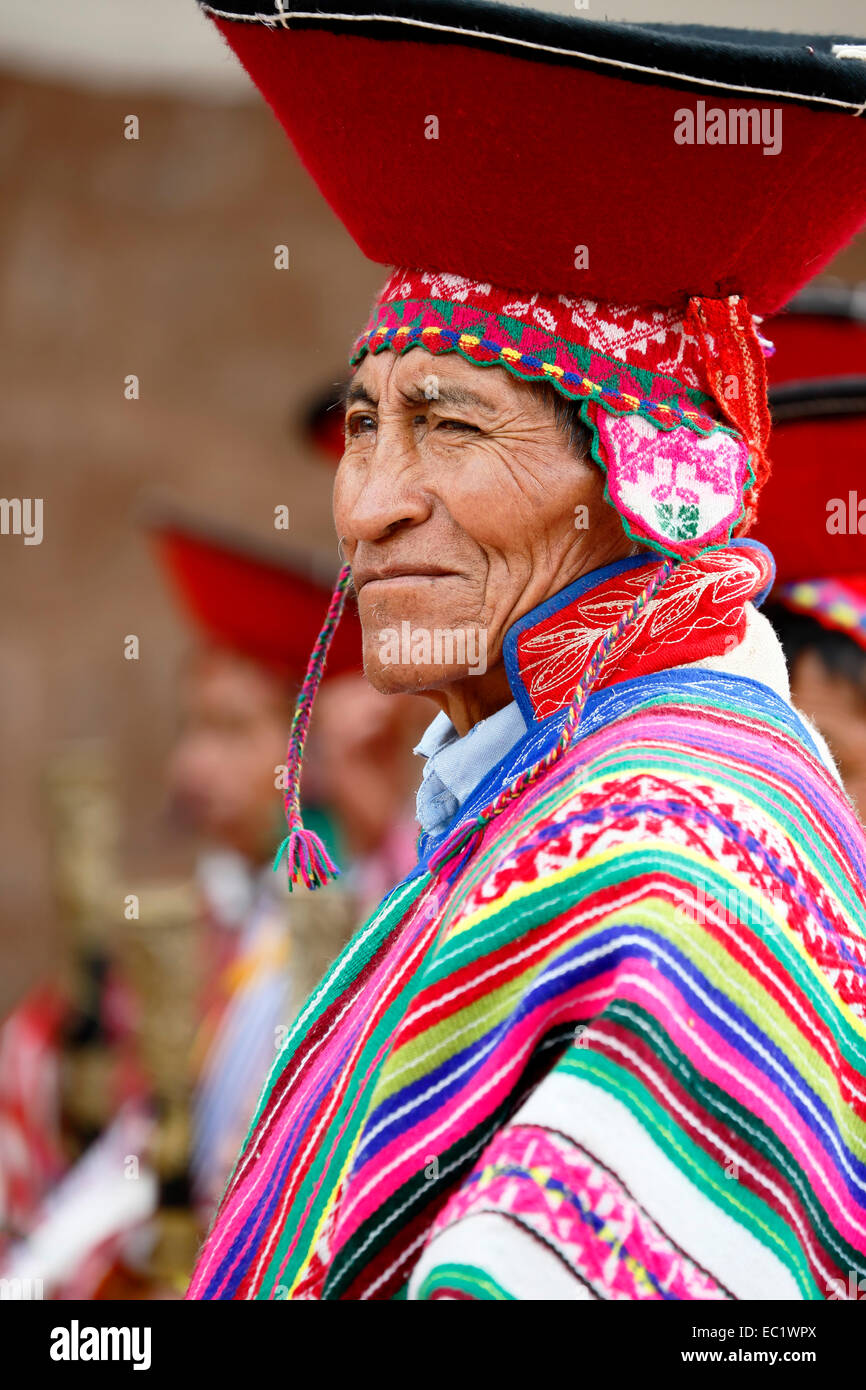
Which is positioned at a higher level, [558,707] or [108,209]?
[108,209]

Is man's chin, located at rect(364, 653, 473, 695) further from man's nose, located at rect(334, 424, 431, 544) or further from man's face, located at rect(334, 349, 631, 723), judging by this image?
man's nose, located at rect(334, 424, 431, 544)

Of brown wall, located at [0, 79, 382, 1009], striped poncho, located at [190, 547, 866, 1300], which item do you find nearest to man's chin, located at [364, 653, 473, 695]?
striped poncho, located at [190, 547, 866, 1300]

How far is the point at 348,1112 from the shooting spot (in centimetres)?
188

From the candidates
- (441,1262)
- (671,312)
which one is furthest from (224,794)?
(441,1262)

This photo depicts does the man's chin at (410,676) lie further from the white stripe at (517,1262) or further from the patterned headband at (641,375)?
the white stripe at (517,1262)

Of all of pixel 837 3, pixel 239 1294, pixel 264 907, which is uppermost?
pixel 837 3

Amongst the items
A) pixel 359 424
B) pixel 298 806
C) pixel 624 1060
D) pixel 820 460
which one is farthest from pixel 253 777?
pixel 624 1060

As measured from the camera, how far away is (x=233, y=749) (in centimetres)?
748

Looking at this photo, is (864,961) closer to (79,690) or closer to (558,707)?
(558,707)

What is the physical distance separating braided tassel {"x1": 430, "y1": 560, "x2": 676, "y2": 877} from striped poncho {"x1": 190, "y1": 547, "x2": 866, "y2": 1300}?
0.09 ft

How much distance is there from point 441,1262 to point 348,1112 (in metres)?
0.40

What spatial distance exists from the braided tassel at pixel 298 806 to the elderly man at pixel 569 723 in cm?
1

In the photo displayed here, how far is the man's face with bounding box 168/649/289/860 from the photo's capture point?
7344 millimetres
